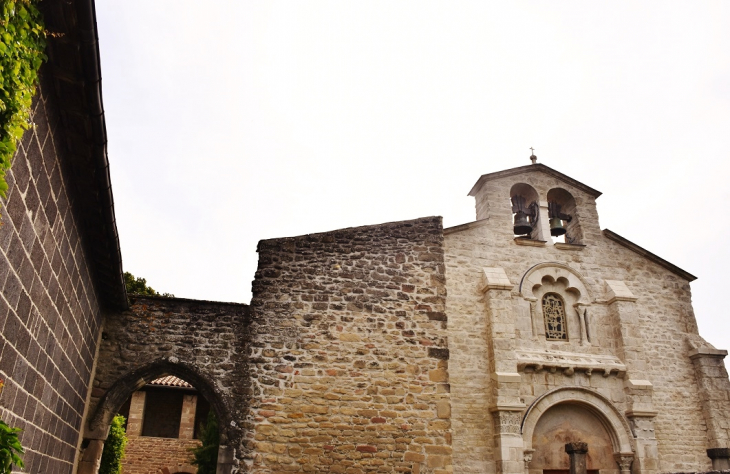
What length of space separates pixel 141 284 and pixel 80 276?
1354 cm

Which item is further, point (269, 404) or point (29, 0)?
point (269, 404)

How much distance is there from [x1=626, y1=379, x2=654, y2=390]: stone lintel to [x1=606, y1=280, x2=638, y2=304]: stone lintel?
1820mm

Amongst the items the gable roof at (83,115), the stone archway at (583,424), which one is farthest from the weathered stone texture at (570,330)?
the gable roof at (83,115)

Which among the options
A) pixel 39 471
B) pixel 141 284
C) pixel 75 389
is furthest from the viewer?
pixel 141 284

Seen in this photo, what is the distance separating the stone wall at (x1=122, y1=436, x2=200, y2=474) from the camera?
15.6 meters

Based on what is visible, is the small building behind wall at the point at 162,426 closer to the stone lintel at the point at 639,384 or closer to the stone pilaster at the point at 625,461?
the stone pilaster at the point at 625,461

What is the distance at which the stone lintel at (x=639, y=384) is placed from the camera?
37.6 feet

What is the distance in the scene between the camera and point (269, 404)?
307 inches

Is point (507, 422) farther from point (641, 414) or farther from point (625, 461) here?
point (641, 414)

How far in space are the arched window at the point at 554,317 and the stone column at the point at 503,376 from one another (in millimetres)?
1085

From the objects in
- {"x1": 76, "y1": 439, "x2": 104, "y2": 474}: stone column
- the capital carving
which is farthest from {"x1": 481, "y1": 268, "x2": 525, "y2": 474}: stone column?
{"x1": 76, "y1": 439, "x2": 104, "y2": 474}: stone column

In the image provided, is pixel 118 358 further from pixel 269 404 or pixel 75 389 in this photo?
pixel 269 404

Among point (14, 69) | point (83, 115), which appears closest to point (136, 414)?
point (83, 115)

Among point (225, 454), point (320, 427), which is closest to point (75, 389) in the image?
point (225, 454)
